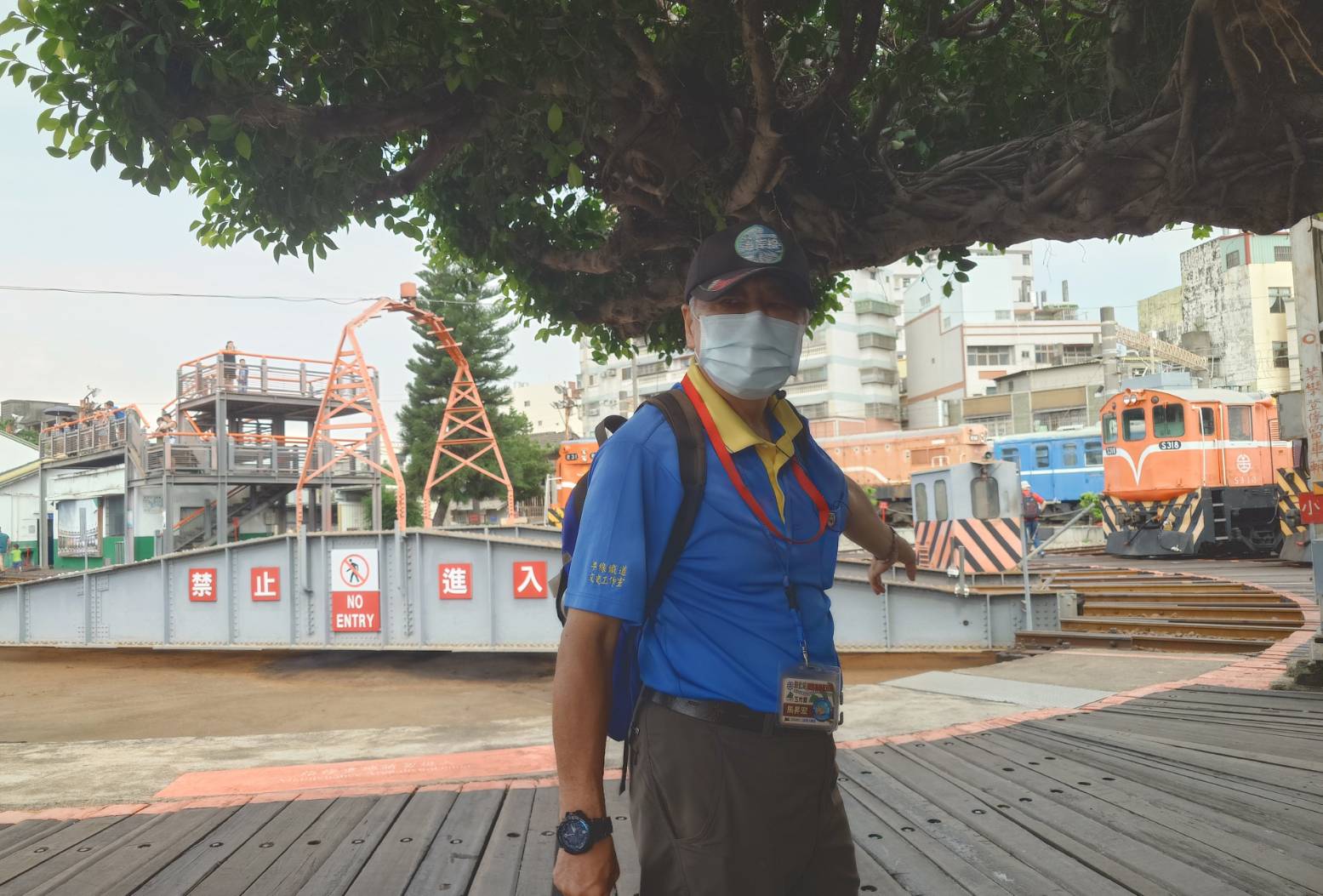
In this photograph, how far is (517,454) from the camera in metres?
43.4

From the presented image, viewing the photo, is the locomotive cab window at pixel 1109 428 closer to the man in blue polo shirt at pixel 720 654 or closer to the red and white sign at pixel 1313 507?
the red and white sign at pixel 1313 507

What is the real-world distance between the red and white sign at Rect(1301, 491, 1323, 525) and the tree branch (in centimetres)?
471

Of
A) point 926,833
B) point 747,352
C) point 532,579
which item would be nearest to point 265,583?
point 532,579

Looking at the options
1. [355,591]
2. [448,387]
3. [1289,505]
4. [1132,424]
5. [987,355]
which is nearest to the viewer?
[355,591]

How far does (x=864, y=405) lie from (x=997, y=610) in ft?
163

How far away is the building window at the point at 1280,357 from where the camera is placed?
4438cm

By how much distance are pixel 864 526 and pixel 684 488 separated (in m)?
0.87

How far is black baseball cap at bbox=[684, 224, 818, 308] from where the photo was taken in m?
1.99

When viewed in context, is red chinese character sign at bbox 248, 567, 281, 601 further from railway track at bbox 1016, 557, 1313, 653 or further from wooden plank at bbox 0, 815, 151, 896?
railway track at bbox 1016, 557, 1313, 653

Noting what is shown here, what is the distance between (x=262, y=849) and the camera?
147 inches

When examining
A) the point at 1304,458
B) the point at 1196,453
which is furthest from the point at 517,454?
the point at 1304,458

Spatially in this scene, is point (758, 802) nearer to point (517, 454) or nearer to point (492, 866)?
point (492, 866)

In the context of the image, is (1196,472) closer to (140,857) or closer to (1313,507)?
(1313,507)

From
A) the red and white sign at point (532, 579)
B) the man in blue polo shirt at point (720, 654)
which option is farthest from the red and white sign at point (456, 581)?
the man in blue polo shirt at point (720, 654)
